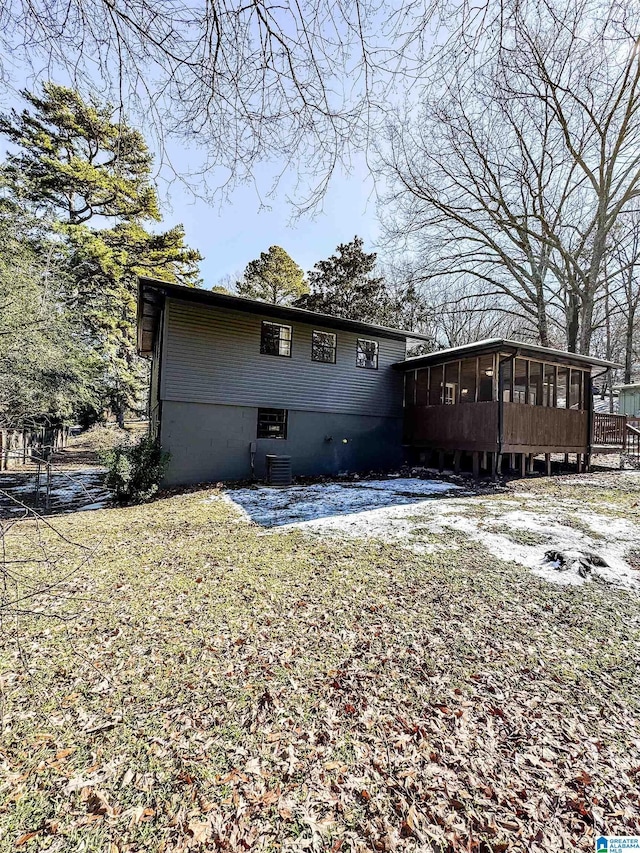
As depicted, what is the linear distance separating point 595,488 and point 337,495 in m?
6.58

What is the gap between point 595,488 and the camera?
30.3 ft

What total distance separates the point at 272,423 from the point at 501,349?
679cm

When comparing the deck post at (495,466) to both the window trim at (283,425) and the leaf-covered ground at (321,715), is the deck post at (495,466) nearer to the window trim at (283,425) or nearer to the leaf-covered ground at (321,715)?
the window trim at (283,425)

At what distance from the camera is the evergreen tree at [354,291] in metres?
23.1

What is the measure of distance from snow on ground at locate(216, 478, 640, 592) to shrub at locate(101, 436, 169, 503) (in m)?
1.70

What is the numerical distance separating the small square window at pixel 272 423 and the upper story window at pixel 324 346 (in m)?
2.11

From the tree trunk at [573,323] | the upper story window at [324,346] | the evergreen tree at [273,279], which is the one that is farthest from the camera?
the evergreen tree at [273,279]

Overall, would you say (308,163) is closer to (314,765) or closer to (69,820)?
(314,765)

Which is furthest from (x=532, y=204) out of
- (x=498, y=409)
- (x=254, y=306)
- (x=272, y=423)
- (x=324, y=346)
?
(x=272, y=423)

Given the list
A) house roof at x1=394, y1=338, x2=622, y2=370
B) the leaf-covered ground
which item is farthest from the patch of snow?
house roof at x1=394, y1=338, x2=622, y2=370

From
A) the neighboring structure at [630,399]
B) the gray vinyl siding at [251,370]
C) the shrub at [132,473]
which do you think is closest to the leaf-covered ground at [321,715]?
the shrub at [132,473]

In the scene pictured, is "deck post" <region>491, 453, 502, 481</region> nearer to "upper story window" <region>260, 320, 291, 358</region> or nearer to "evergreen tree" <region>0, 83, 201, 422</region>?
"upper story window" <region>260, 320, 291, 358</region>

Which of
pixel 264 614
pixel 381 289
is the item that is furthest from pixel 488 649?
pixel 381 289

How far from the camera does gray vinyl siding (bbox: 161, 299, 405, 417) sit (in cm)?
962
